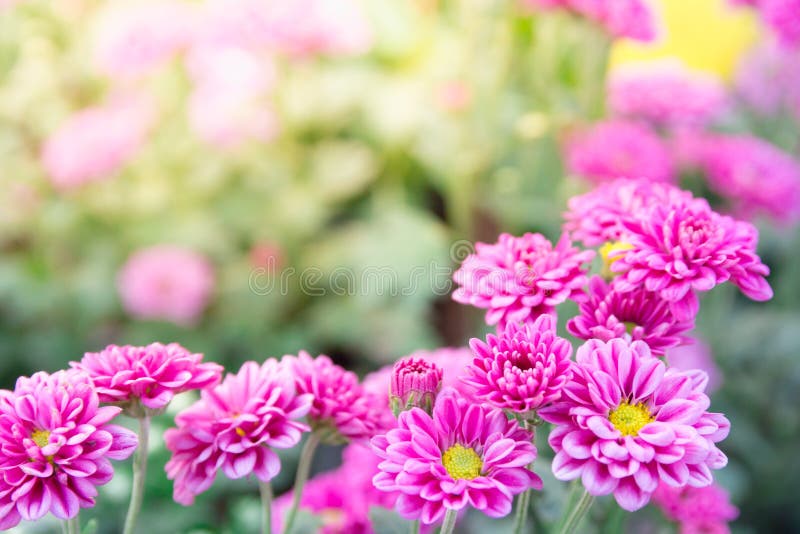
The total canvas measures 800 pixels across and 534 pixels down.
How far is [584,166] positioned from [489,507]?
0.78m

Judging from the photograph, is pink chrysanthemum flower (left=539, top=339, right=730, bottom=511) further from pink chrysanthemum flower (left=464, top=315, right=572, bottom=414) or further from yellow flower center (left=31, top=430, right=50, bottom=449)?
yellow flower center (left=31, top=430, right=50, bottom=449)

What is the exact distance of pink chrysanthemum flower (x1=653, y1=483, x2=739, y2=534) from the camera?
2.35 feet

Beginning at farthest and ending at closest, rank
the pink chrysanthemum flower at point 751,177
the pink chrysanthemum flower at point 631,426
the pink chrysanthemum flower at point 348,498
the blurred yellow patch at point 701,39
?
the blurred yellow patch at point 701,39
the pink chrysanthemum flower at point 751,177
the pink chrysanthemum flower at point 348,498
the pink chrysanthemum flower at point 631,426

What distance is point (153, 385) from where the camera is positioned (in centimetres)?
51

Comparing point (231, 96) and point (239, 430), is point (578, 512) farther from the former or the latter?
point (231, 96)

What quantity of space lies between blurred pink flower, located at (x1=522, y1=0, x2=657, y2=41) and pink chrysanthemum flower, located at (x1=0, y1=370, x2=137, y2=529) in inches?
33.6

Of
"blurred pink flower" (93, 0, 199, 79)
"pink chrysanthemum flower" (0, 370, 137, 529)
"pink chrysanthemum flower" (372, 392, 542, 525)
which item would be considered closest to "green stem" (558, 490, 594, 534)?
"pink chrysanthemum flower" (372, 392, 542, 525)

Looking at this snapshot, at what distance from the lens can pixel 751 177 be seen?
1.21 meters

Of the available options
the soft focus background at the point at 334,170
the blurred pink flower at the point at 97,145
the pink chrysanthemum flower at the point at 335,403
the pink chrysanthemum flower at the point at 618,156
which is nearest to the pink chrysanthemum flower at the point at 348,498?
the pink chrysanthemum flower at the point at 335,403

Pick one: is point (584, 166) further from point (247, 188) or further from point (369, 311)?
point (247, 188)

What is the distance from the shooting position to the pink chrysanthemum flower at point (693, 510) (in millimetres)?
715

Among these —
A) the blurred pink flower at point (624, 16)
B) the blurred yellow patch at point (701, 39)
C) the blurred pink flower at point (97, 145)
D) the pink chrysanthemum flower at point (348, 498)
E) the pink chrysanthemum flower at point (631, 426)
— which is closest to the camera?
the pink chrysanthemum flower at point (631, 426)

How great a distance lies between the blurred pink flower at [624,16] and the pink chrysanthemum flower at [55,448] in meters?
0.85

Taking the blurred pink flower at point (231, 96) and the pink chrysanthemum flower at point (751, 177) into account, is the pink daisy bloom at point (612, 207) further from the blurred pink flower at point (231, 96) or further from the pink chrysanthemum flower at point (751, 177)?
the blurred pink flower at point (231, 96)
